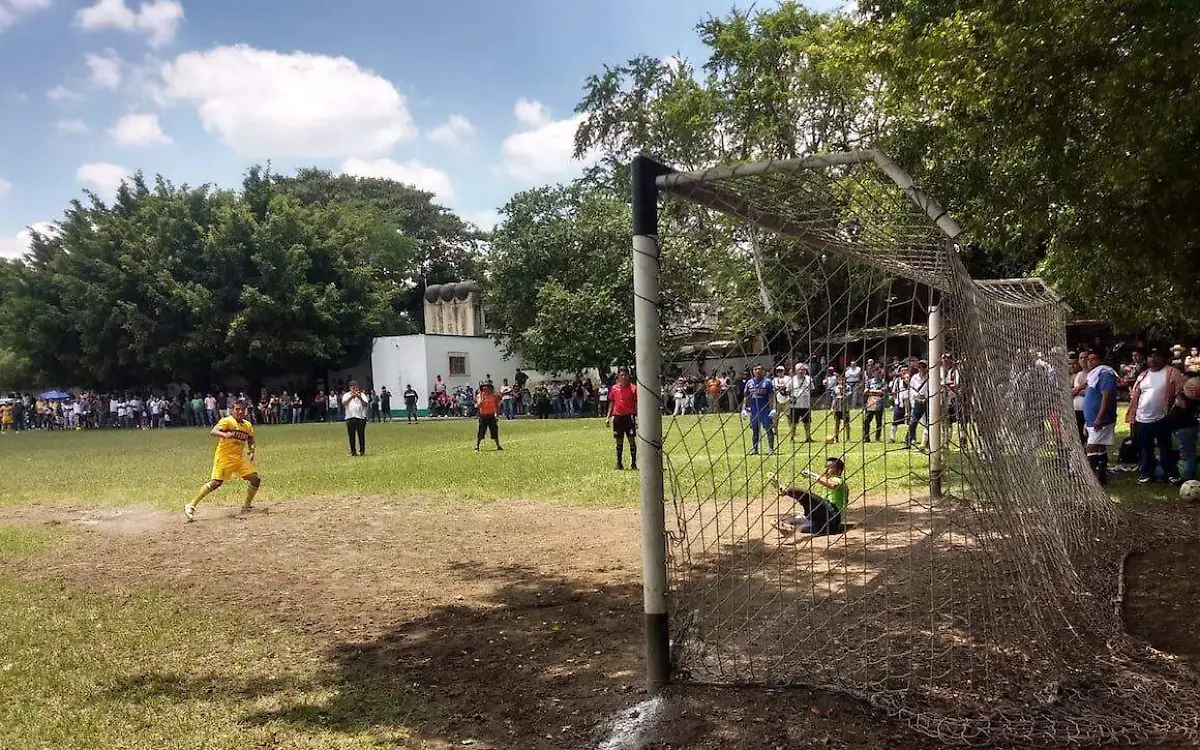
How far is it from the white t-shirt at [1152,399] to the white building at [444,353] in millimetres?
28475

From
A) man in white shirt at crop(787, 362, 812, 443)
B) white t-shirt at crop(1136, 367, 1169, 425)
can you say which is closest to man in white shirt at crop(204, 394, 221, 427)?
man in white shirt at crop(787, 362, 812, 443)

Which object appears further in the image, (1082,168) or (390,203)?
(390,203)

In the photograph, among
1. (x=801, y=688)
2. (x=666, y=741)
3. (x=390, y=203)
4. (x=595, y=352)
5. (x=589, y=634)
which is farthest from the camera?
(x=390, y=203)

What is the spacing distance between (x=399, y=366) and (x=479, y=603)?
30.4 metres

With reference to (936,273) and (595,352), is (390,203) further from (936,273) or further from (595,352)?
Result: (936,273)

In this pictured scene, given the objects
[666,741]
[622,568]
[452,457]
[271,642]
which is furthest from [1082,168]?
[452,457]

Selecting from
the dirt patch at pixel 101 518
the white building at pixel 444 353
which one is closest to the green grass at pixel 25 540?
the dirt patch at pixel 101 518

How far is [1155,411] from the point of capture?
9.40 metres

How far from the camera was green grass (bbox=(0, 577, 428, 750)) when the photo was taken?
Answer: 393 centimetres

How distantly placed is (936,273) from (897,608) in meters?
2.16

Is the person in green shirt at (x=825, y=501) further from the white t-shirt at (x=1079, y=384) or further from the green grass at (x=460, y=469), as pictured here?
the white t-shirt at (x=1079, y=384)

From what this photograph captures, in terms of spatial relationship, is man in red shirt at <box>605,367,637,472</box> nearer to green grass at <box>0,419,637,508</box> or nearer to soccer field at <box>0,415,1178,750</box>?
green grass at <box>0,419,637,508</box>

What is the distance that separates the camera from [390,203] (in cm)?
5159

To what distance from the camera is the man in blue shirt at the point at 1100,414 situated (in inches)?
369
